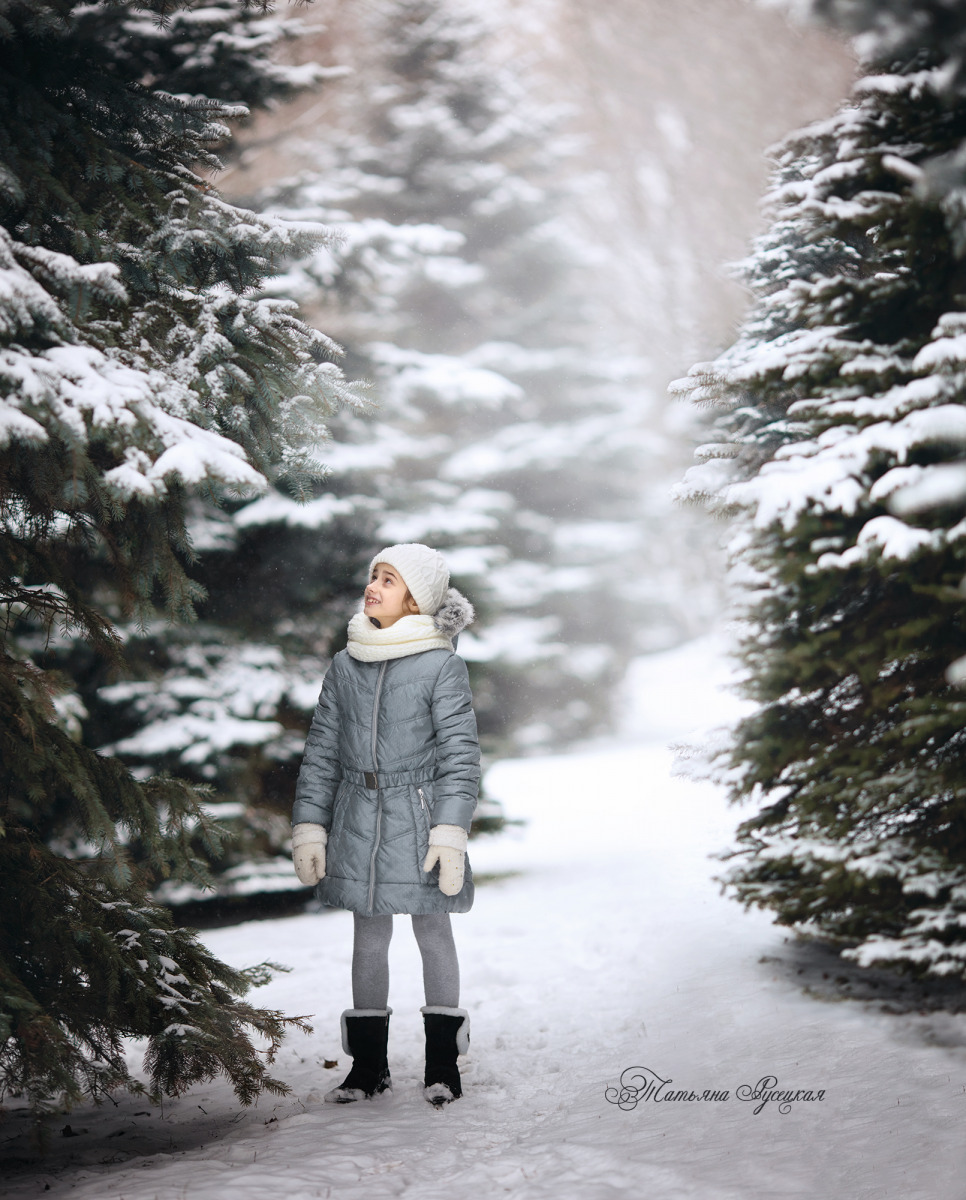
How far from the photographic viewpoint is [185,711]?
587cm

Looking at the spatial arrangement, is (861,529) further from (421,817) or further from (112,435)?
(112,435)

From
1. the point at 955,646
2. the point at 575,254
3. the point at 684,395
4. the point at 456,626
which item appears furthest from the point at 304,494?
the point at 575,254

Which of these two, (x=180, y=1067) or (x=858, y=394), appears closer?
(x=180, y=1067)

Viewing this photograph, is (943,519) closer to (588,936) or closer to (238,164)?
(588,936)

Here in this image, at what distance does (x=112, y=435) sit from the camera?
7.87 feet

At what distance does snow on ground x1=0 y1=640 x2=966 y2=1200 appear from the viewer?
2.43 metres

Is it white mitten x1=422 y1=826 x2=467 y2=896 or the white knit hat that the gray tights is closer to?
white mitten x1=422 y1=826 x2=467 y2=896

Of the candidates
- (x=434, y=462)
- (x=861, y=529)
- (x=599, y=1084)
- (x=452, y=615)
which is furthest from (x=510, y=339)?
(x=599, y=1084)

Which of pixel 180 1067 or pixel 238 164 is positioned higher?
pixel 238 164

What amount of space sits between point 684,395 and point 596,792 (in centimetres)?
382

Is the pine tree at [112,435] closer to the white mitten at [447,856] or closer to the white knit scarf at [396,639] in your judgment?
the white knit scarf at [396,639]

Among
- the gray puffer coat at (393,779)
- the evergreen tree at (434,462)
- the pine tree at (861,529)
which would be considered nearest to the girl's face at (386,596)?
the gray puffer coat at (393,779)

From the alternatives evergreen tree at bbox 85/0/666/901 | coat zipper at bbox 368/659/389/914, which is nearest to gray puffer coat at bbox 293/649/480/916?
coat zipper at bbox 368/659/389/914

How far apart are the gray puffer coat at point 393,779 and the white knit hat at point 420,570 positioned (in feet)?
0.64
